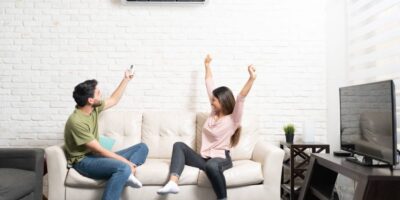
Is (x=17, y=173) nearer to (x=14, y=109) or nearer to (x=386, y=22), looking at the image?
(x=14, y=109)

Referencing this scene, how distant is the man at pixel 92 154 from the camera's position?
7.70 ft

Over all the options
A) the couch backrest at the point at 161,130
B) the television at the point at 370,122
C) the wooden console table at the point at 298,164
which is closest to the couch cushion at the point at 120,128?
the couch backrest at the point at 161,130

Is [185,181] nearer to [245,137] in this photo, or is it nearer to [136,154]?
[136,154]

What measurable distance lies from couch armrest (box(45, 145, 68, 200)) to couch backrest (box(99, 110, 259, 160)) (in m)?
0.57

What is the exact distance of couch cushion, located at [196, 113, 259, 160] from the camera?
117 inches

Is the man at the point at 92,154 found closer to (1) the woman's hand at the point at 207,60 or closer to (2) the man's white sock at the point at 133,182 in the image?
(2) the man's white sock at the point at 133,182

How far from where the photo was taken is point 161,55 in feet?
11.1

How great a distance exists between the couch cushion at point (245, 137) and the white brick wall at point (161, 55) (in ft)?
0.88

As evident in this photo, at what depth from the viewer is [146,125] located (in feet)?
10.1

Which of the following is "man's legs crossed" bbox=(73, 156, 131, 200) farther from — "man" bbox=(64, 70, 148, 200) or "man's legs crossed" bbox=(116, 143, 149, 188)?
"man's legs crossed" bbox=(116, 143, 149, 188)

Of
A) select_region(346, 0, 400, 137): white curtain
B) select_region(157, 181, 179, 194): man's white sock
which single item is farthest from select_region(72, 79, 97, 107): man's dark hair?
select_region(346, 0, 400, 137): white curtain

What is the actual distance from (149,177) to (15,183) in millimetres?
906

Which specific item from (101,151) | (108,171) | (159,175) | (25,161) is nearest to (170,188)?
(159,175)

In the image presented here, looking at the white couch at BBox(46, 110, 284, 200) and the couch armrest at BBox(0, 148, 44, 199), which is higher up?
the couch armrest at BBox(0, 148, 44, 199)
